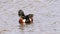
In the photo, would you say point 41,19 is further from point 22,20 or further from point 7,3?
point 7,3

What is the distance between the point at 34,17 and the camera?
570 inches

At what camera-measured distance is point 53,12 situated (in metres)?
15.0

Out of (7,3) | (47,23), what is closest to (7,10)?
(7,3)

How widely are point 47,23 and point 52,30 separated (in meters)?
0.85

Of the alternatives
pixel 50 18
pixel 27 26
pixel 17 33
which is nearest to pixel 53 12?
pixel 50 18

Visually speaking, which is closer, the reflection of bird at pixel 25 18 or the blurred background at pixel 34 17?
the blurred background at pixel 34 17

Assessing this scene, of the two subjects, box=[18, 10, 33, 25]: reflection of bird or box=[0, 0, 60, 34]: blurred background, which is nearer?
box=[0, 0, 60, 34]: blurred background

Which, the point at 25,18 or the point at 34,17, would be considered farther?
the point at 34,17

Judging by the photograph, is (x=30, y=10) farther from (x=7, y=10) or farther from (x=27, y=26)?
(x=27, y=26)

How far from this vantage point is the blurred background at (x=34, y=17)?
12.7 m

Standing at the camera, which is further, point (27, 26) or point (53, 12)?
point (53, 12)

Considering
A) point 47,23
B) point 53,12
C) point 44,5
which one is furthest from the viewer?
point 44,5

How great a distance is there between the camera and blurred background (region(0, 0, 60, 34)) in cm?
1273

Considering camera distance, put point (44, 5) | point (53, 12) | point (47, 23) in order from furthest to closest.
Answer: point (44, 5) < point (53, 12) < point (47, 23)
